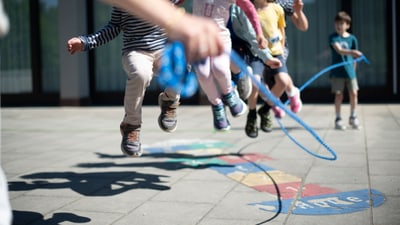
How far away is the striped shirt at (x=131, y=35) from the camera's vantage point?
4.69 metres

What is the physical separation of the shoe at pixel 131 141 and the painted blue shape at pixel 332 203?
3.70 feet

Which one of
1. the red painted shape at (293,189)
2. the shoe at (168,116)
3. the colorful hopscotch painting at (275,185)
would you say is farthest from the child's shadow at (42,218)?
the red painted shape at (293,189)

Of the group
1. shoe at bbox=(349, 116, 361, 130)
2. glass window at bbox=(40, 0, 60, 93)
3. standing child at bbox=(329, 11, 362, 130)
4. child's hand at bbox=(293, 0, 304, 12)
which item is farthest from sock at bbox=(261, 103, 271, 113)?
glass window at bbox=(40, 0, 60, 93)

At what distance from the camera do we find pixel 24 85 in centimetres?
1625

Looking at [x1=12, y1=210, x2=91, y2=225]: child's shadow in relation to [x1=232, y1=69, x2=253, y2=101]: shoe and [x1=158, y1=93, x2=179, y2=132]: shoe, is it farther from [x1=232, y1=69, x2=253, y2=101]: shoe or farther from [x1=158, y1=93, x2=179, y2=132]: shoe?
[x1=232, y1=69, x2=253, y2=101]: shoe

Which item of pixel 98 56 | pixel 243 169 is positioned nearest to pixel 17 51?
pixel 98 56

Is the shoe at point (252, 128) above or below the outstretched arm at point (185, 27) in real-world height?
below

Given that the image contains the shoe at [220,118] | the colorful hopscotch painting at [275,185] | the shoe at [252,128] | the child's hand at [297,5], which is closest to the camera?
the colorful hopscotch painting at [275,185]

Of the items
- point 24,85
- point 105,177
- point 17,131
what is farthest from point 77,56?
point 105,177

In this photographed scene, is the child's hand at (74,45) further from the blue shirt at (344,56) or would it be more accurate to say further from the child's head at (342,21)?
the child's head at (342,21)

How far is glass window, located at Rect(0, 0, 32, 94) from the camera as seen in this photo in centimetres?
1619

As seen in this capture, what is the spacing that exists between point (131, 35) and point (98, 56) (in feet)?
37.7

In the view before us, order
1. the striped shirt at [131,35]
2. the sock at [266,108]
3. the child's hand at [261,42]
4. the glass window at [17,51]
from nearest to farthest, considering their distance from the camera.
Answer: the striped shirt at [131,35]
the child's hand at [261,42]
the sock at [266,108]
the glass window at [17,51]

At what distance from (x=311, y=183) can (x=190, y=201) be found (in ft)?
4.29
